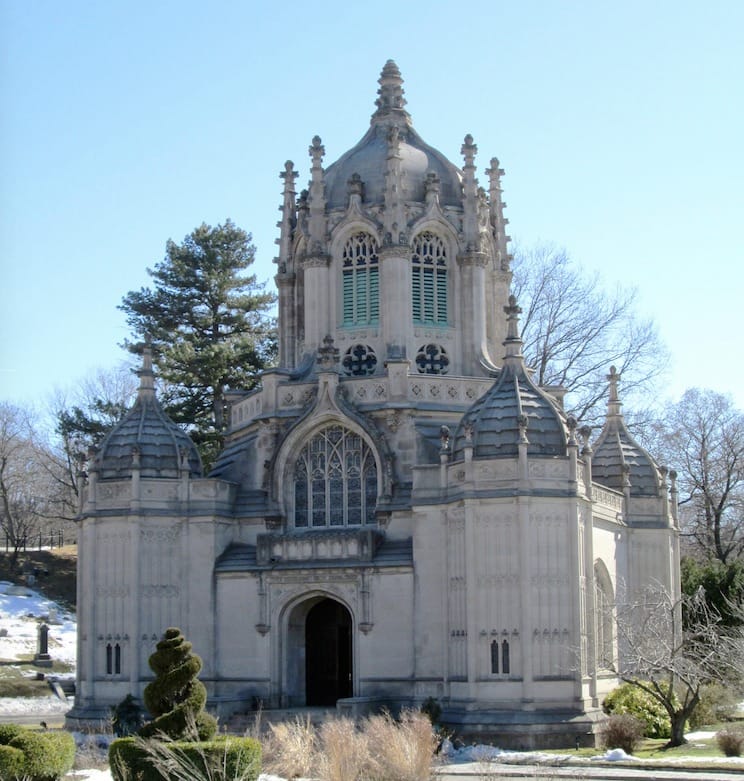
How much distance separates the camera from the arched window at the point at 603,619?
39.3m

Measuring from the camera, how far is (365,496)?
41.2 meters

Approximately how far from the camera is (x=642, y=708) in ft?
123

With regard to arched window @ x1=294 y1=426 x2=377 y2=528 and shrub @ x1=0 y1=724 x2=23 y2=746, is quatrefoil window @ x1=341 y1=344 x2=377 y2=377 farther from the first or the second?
shrub @ x1=0 y1=724 x2=23 y2=746

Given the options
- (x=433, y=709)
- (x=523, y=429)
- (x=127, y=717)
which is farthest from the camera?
(x=127, y=717)

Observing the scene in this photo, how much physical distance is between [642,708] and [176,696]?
14.3 meters

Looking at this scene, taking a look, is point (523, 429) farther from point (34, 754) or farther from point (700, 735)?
point (34, 754)

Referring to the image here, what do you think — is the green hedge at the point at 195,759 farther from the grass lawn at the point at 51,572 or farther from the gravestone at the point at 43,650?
the grass lawn at the point at 51,572

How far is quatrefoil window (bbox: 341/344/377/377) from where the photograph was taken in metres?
44.1

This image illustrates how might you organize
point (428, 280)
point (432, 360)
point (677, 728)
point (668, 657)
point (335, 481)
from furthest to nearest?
point (428, 280) < point (432, 360) < point (335, 481) < point (668, 657) < point (677, 728)

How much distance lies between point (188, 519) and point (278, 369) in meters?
5.12

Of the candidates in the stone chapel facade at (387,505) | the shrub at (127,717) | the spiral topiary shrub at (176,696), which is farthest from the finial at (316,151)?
the spiral topiary shrub at (176,696)

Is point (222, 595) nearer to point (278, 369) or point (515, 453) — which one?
point (278, 369)

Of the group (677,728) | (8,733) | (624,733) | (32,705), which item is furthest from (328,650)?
(8,733)

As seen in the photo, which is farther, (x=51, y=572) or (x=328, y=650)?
(x=51, y=572)
